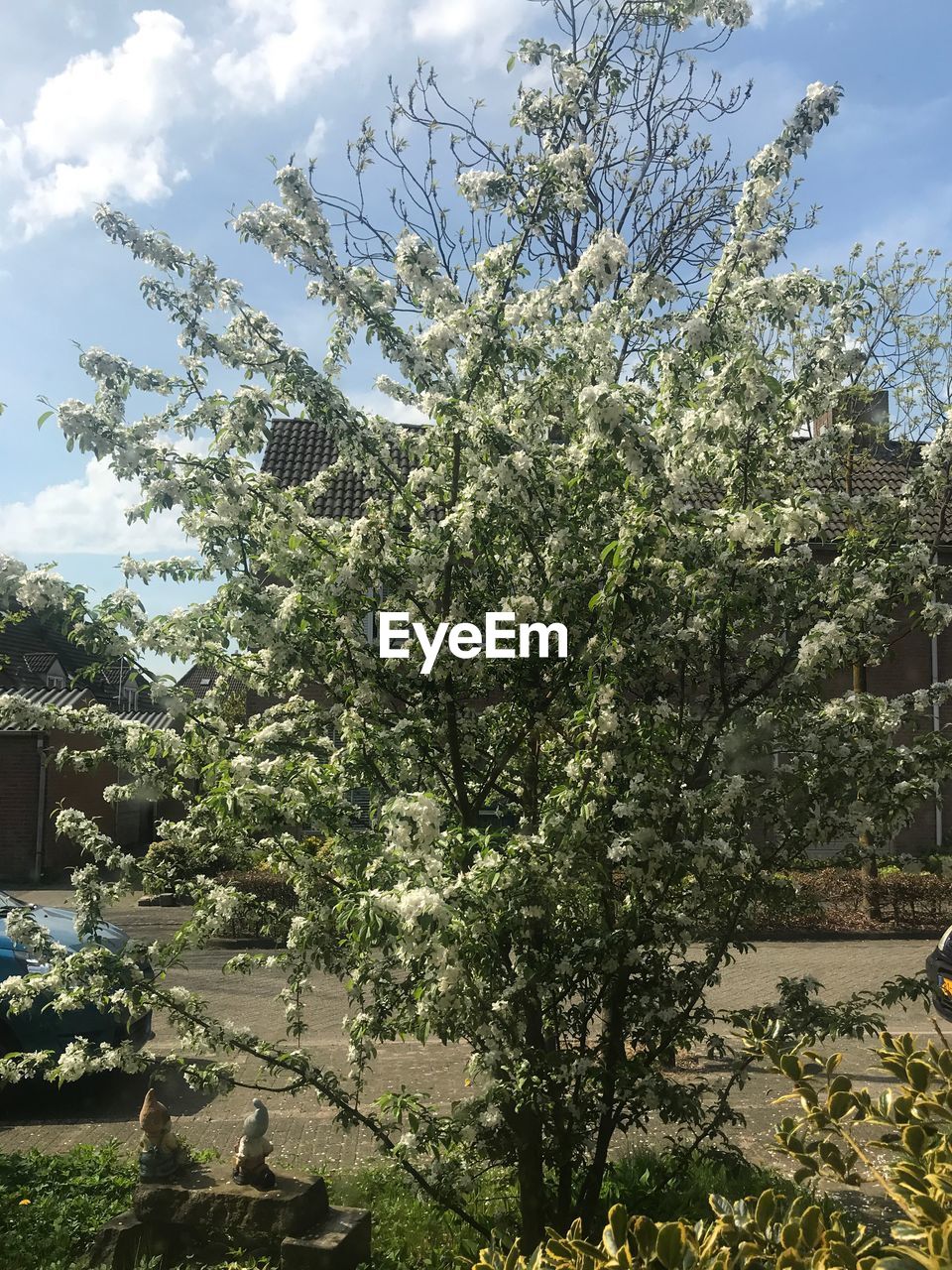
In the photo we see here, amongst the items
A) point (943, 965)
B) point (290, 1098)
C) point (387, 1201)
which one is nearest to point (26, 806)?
point (290, 1098)

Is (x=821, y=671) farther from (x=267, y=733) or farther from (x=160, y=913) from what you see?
(x=160, y=913)

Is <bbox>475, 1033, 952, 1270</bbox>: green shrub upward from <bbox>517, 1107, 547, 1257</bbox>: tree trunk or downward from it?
upward

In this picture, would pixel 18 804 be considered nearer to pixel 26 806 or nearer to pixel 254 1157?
pixel 26 806

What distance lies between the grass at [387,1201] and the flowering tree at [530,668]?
0.41 meters

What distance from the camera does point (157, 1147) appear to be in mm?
5207

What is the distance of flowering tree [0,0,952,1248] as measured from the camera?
4055 mm

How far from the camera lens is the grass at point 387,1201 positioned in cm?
481

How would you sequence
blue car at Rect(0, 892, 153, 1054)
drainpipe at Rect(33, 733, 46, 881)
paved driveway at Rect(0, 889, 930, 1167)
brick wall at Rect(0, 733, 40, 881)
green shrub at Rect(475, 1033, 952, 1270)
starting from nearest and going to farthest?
green shrub at Rect(475, 1033, 952, 1270) < paved driveway at Rect(0, 889, 930, 1167) < blue car at Rect(0, 892, 153, 1054) < drainpipe at Rect(33, 733, 46, 881) < brick wall at Rect(0, 733, 40, 881)

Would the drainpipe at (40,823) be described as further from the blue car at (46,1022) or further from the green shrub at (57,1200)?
the green shrub at (57,1200)

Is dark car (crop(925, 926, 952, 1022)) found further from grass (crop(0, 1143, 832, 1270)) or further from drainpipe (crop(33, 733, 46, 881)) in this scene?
drainpipe (crop(33, 733, 46, 881))

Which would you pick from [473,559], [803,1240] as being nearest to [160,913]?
[473,559]

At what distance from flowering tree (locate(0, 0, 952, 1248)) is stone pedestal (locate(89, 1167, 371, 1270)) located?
2.50 feet

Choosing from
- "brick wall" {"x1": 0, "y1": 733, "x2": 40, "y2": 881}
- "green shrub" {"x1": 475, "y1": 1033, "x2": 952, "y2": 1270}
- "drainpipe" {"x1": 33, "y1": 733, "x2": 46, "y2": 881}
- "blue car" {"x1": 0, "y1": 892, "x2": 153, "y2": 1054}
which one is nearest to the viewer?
"green shrub" {"x1": 475, "y1": 1033, "x2": 952, "y2": 1270}

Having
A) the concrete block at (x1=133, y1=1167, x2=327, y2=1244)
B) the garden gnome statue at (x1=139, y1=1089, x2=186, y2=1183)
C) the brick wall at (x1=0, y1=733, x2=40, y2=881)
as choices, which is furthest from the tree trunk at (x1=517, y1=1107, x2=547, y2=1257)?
the brick wall at (x1=0, y1=733, x2=40, y2=881)
